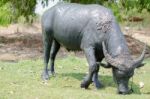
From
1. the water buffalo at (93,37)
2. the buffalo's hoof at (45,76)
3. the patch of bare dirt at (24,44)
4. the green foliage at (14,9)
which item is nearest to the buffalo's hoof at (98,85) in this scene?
A: the water buffalo at (93,37)

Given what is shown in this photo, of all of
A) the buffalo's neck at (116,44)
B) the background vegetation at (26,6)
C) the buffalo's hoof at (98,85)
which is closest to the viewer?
the buffalo's neck at (116,44)

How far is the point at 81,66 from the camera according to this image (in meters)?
13.2

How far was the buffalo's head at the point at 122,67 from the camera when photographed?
861cm

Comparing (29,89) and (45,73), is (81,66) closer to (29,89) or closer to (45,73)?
(45,73)

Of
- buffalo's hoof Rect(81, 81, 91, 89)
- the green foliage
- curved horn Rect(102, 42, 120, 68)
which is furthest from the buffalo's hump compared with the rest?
the green foliage

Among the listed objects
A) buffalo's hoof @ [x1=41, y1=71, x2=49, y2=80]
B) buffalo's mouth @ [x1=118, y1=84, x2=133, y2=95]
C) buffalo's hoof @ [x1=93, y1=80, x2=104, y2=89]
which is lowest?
buffalo's hoof @ [x1=41, y1=71, x2=49, y2=80]

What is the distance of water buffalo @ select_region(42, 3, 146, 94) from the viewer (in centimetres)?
873

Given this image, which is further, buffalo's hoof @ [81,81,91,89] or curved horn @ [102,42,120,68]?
buffalo's hoof @ [81,81,91,89]

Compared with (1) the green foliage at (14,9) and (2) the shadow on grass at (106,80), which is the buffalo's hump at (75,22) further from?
(1) the green foliage at (14,9)

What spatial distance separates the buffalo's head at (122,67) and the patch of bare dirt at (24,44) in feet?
25.0

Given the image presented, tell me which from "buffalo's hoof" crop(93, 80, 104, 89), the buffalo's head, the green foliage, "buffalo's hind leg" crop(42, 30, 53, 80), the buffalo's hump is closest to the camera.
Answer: the buffalo's head

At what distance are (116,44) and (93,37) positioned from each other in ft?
1.87

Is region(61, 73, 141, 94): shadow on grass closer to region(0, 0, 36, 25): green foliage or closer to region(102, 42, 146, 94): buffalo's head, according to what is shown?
region(102, 42, 146, 94): buffalo's head

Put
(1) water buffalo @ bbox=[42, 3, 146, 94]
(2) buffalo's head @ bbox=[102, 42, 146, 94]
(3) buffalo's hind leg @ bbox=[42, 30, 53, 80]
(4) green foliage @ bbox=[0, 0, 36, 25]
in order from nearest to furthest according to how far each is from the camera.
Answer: (2) buffalo's head @ bbox=[102, 42, 146, 94], (1) water buffalo @ bbox=[42, 3, 146, 94], (3) buffalo's hind leg @ bbox=[42, 30, 53, 80], (4) green foliage @ bbox=[0, 0, 36, 25]
